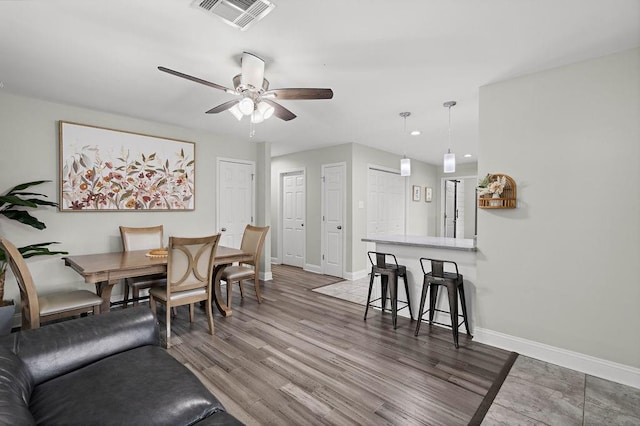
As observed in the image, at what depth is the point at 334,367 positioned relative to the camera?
2.40 m

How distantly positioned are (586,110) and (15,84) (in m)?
5.16

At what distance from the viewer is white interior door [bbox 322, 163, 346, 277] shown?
5.49m

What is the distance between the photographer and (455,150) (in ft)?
19.7

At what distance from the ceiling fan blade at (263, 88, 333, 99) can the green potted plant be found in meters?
2.61

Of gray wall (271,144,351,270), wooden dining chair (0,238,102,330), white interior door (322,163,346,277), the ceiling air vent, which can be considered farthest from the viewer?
gray wall (271,144,351,270)

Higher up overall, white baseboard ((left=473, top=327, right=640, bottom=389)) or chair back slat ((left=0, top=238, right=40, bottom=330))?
chair back slat ((left=0, top=238, right=40, bottom=330))

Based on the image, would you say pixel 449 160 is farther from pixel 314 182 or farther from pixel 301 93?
pixel 314 182

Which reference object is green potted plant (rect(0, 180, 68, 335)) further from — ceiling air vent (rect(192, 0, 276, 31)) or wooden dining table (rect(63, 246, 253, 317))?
ceiling air vent (rect(192, 0, 276, 31))

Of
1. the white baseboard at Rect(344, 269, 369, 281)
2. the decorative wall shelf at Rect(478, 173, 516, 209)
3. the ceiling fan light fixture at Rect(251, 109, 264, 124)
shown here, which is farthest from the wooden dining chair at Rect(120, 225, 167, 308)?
the decorative wall shelf at Rect(478, 173, 516, 209)

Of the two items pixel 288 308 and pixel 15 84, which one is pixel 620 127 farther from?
pixel 15 84

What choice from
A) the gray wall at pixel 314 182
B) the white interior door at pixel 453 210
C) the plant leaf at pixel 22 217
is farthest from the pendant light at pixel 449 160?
the white interior door at pixel 453 210

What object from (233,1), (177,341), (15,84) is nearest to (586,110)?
(233,1)

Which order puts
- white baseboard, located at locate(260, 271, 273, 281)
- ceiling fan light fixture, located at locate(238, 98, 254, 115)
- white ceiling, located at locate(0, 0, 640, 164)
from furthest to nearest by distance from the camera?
white baseboard, located at locate(260, 271, 273, 281), ceiling fan light fixture, located at locate(238, 98, 254, 115), white ceiling, located at locate(0, 0, 640, 164)

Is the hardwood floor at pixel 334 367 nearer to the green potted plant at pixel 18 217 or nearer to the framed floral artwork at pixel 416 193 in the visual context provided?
the green potted plant at pixel 18 217
